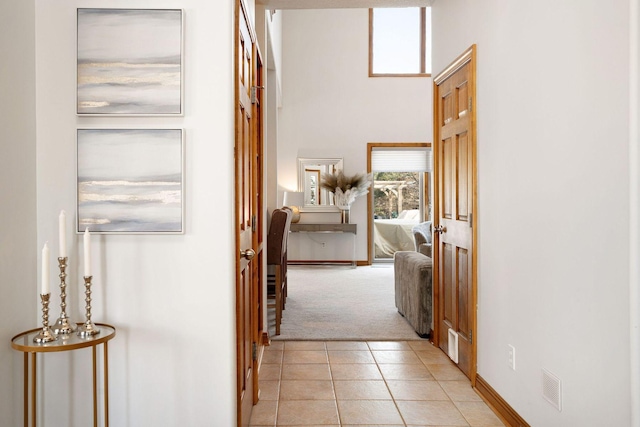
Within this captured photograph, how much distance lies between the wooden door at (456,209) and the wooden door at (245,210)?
1325 millimetres

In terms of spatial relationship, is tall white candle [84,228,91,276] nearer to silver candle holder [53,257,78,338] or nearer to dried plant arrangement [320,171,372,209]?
silver candle holder [53,257,78,338]

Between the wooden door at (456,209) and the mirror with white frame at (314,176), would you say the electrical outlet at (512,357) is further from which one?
the mirror with white frame at (314,176)

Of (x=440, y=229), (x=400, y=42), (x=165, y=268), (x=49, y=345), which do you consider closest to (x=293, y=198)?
(x=400, y=42)

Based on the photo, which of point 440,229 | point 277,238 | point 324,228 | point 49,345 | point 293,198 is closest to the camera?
point 49,345

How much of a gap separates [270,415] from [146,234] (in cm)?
A: 130

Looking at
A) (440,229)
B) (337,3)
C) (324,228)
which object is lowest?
(324,228)

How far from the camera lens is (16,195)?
6.52ft

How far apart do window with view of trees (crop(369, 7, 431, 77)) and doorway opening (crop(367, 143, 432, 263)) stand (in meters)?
1.40

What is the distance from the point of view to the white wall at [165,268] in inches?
83.7

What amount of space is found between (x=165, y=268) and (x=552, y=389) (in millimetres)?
1677

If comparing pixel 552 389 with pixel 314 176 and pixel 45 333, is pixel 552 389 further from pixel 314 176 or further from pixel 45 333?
pixel 314 176

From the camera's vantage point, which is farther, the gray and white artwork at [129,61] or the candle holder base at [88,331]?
the gray and white artwork at [129,61]

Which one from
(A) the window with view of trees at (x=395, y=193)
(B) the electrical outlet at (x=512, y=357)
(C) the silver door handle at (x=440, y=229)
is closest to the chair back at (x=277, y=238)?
(C) the silver door handle at (x=440, y=229)

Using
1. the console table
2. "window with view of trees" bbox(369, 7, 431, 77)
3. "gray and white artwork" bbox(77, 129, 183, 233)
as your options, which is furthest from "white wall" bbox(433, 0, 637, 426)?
"window with view of trees" bbox(369, 7, 431, 77)
